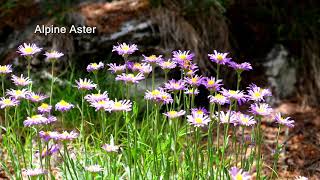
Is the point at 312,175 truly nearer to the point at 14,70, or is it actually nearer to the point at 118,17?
the point at 118,17

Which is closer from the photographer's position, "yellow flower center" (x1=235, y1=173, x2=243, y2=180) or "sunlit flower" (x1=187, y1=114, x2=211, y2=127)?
"yellow flower center" (x1=235, y1=173, x2=243, y2=180)

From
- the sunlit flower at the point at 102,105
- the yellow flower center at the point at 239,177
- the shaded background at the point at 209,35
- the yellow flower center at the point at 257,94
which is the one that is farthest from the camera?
the shaded background at the point at 209,35

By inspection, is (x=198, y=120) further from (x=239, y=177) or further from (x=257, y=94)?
(x=239, y=177)

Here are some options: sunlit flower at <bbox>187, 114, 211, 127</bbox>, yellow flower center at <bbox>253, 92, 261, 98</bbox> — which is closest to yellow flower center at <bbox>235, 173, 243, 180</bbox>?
sunlit flower at <bbox>187, 114, 211, 127</bbox>

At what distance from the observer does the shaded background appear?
3920 millimetres

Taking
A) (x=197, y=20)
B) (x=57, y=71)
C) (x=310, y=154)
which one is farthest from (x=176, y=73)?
(x=310, y=154)

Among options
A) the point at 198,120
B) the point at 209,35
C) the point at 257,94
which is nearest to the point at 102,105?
the point at 198,120

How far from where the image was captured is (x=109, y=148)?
5.55 ft

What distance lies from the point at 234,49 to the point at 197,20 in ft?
1.65

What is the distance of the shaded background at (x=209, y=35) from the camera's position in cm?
392

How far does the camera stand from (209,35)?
407 cm

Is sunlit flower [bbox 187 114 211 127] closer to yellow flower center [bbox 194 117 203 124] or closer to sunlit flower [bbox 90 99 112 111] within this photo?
yellow flower center [bbox 194 117 203 124]

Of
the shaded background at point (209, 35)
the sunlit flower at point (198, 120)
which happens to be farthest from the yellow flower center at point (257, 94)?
the shaded background at point (209, 35)

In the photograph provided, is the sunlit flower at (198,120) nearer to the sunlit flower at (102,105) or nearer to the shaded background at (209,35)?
the sunlit flower at (102,105)
